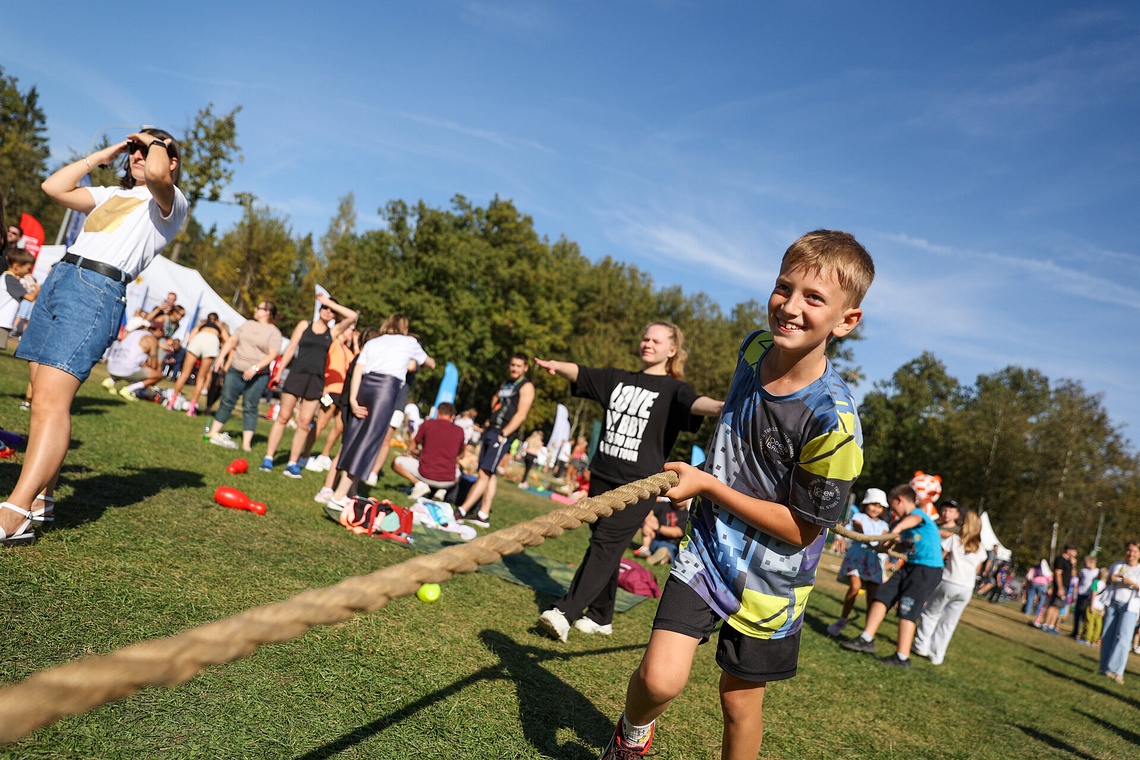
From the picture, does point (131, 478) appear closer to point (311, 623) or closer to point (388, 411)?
point (388, 411)

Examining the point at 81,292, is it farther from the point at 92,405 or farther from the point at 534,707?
the point at 92,405

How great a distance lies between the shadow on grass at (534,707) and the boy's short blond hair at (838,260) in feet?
7.93

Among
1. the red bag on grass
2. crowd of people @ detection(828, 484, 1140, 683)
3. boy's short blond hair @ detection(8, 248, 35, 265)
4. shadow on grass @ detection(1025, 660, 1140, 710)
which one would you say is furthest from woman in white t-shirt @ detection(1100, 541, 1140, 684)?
boy's short blond hair @ detection(8, 248, 35, 265)

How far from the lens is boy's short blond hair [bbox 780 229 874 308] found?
2.63 metres

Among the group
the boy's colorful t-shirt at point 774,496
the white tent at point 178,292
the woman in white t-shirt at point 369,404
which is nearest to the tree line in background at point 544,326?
the white tent at point 178,292

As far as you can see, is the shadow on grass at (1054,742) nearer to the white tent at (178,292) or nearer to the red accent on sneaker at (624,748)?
the red accent on sneaker at (624,748)

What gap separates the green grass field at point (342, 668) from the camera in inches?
116

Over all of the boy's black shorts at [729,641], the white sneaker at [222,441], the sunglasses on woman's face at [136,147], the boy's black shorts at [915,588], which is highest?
the sunglasses on woman's face at [136,147]

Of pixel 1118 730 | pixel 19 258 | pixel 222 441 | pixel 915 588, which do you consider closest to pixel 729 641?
pixel 915 588

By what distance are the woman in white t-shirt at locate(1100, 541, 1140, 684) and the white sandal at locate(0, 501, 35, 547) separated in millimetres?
14088

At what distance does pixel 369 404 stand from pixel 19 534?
12.8 ft

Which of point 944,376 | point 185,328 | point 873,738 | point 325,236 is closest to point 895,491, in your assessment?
point 873,738

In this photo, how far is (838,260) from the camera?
8.63 feet

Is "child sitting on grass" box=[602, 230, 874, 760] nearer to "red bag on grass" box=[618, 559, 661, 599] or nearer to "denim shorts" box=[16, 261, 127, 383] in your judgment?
"denim shorts" box=[16, 261, 127, 383]
